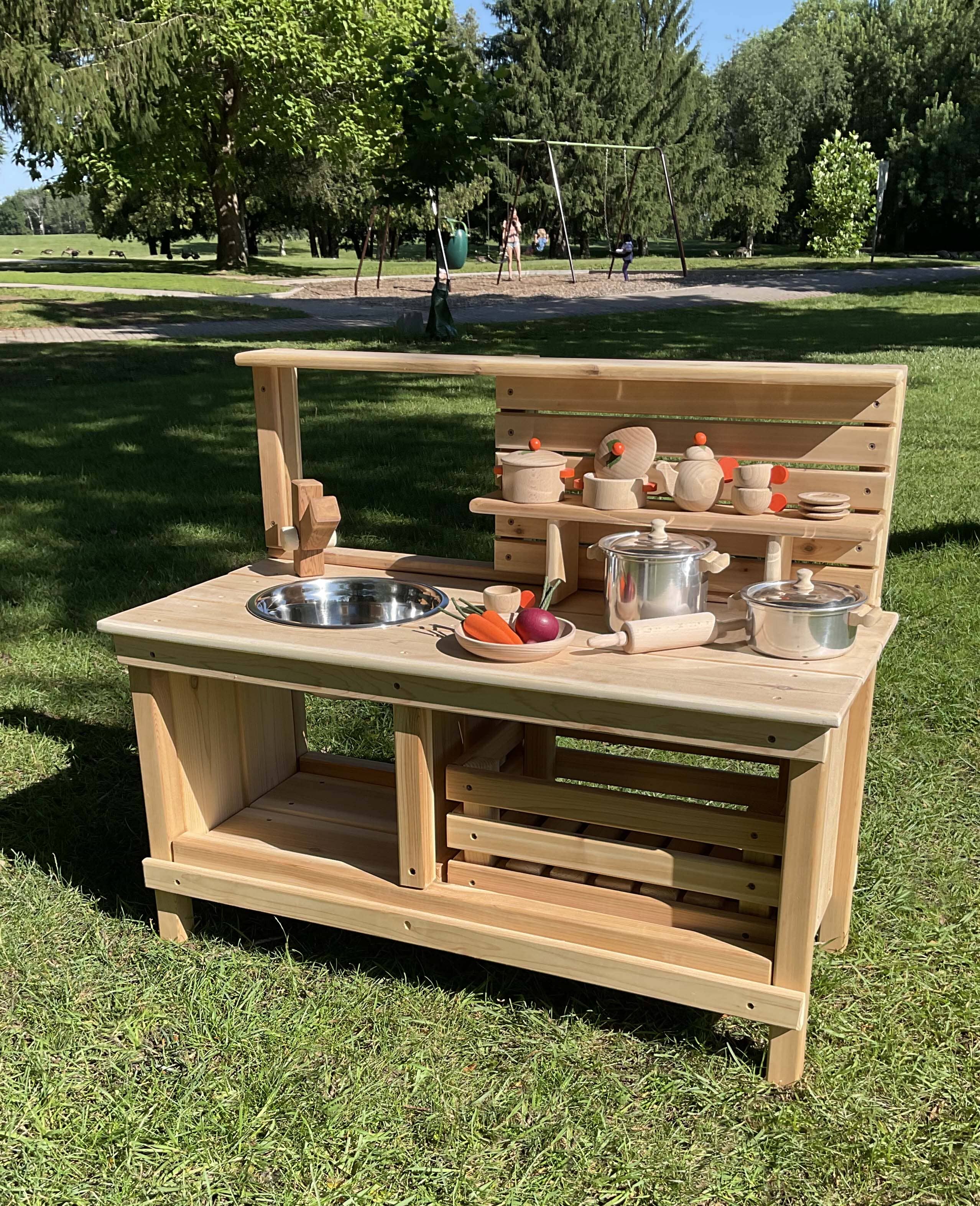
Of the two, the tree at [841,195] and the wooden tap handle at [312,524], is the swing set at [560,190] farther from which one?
the wooden tap handle at [312,524]

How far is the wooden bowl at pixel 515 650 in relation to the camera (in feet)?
7.78

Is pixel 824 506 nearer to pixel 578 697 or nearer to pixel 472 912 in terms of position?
pixel 578 697

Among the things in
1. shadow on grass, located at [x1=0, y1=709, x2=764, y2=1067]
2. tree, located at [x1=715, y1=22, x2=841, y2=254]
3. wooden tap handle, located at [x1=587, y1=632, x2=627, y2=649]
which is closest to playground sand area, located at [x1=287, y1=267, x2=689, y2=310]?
tree, located at [x1=715, y1=22, x2=841, y2=254]

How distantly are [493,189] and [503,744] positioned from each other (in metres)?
38.1

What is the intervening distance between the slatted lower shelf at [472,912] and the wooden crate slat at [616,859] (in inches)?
2.0

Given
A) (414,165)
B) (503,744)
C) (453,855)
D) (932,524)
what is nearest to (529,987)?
(453,855)

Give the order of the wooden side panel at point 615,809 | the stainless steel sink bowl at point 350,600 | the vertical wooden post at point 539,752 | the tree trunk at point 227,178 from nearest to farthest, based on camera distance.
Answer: the wooden side panel at point 615,809
the stainless steel sink bowl at point 350,600
the vertical wooden post at point 539,752
the tree trunk at point 227,178

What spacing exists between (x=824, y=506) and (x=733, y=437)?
378 millimetres

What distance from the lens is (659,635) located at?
2420 millimetres

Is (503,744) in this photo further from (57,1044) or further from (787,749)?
(57,1044)

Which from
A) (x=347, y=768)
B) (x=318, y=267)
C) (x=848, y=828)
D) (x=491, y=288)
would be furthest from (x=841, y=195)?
(x=848, y=828)

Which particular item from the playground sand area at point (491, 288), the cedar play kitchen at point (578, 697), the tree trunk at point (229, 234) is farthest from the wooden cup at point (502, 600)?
the tree trunk at point (229, 234)

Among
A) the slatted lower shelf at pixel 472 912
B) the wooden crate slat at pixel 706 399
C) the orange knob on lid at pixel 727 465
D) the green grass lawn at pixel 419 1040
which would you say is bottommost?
the green grass lawn at pixel 419 1040

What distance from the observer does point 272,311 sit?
1772 centimetres
